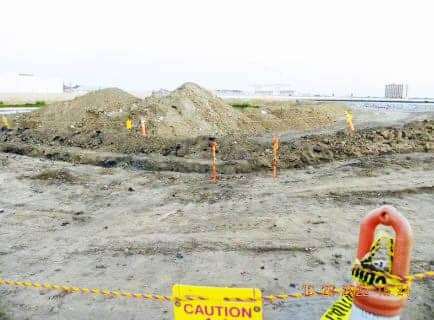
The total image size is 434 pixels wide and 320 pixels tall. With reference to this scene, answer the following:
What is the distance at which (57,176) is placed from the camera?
11836 millimetres

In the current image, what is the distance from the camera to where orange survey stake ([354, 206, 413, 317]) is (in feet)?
8.77

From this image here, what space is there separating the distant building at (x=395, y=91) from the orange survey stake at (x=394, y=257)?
100918mm

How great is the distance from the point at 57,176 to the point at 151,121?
23.2 ft

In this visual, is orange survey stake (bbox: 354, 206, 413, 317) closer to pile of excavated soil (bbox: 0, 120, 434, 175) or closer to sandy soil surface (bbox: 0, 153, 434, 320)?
sandy soil surface (bbox: 0, 153, 434, 320)

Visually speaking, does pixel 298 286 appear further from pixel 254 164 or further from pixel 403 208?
pixel 254 164

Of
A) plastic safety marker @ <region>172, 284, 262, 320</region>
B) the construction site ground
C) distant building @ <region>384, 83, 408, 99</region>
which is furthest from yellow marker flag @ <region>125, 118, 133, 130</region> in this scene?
distant building @ <region>384, 83, 408, 99</region>

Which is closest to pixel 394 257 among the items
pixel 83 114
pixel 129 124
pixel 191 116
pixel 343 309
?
pixel 343 309

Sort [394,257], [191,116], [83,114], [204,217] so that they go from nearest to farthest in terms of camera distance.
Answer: [394,257] → [204,217] → [191,116] → [83,114]

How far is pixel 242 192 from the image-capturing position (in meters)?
9.80

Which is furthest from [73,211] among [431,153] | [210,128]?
[210,128]

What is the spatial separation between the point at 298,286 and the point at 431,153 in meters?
8.29

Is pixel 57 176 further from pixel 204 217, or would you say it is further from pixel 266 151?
pixel 266 151

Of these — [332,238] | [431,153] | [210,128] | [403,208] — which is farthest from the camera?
[210,128]

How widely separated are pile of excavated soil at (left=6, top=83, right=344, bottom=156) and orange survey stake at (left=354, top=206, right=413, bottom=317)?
37.1 ft
